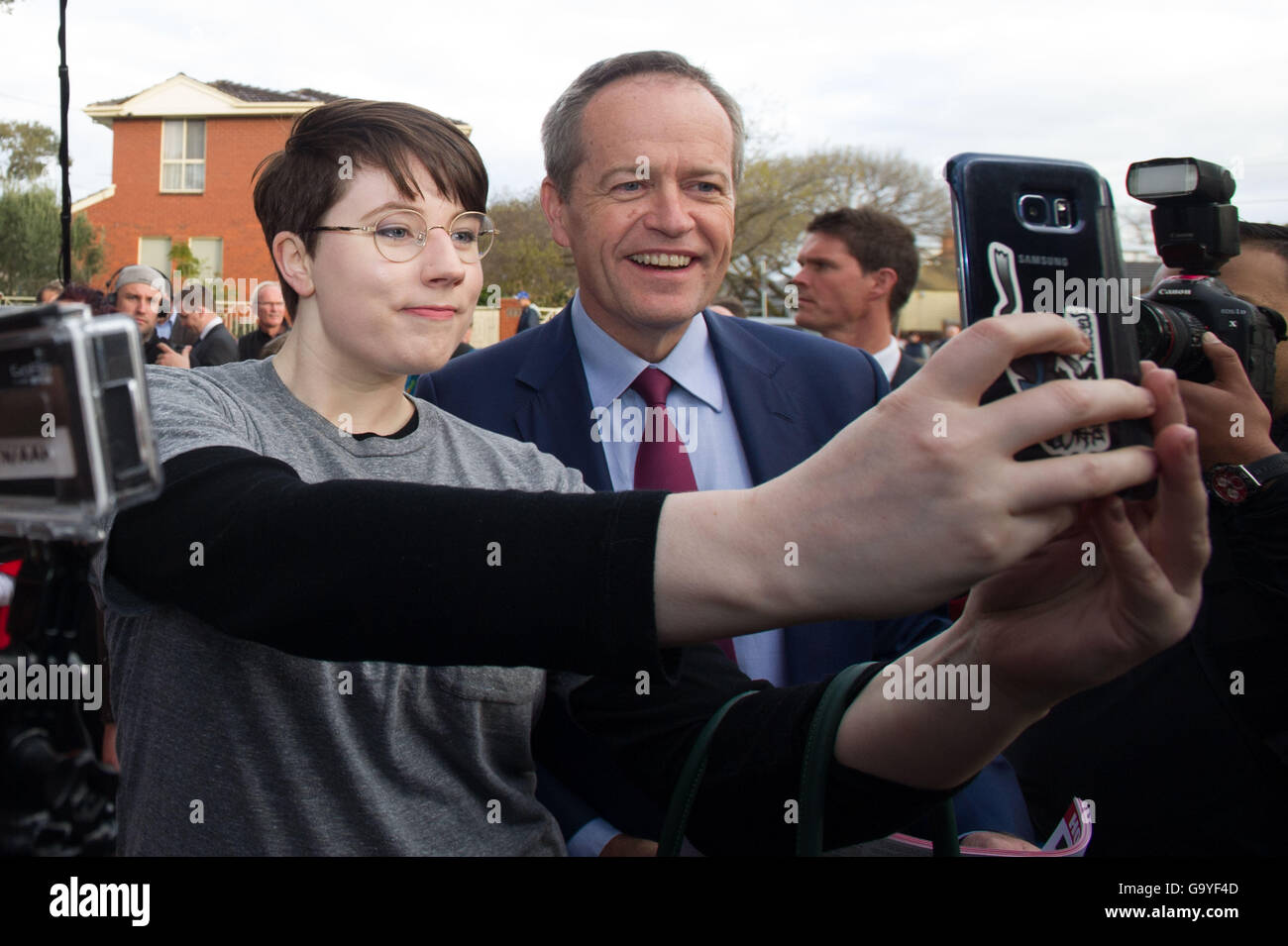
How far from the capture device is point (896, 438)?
0.68 meters

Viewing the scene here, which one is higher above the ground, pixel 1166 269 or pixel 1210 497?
pixel 1166 269

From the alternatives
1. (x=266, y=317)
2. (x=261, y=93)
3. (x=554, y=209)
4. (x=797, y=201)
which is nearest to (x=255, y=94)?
(x=261, y=93)

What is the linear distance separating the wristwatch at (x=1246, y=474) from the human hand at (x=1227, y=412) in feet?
0.04

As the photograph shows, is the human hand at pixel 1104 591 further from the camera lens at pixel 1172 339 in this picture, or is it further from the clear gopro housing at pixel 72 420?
the camera lens at pixel 1172 339

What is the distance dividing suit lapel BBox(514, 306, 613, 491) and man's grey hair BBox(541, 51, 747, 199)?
55 centimetres

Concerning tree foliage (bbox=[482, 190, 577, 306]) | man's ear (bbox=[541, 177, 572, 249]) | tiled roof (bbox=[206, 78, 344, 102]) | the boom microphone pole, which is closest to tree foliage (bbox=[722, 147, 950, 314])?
tree foliage (bbox=[482, 190, 577, 306])

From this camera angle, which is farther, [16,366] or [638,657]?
[638,657]

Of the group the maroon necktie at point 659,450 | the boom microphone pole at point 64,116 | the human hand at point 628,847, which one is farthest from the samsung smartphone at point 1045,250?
the boom microphone pole at point 64,116

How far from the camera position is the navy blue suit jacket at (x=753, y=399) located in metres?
2.21

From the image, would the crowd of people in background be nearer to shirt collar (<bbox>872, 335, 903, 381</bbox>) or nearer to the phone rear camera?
the phone rear camera

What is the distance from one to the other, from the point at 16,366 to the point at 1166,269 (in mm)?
2322

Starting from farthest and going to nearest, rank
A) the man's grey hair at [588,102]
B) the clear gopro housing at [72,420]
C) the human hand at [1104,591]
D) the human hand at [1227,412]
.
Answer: the man's grey hair at [588,102] → the human hand at [1227,412] → the human hand at [1104,591] → the clear gopro housing at [72,420]
